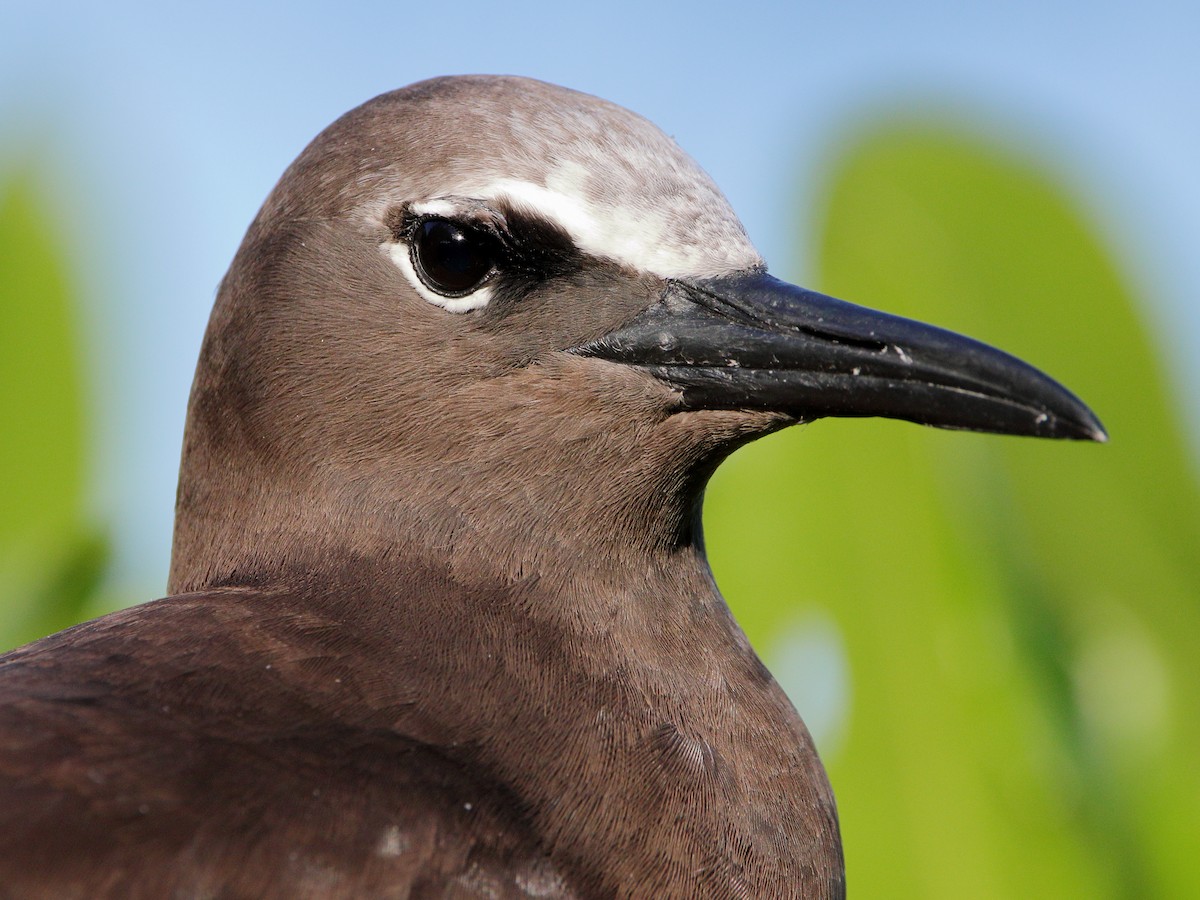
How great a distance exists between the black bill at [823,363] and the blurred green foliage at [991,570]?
2443 millimetres

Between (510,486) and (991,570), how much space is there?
2.69m

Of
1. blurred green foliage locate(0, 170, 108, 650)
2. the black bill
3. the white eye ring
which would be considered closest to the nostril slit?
the black bill

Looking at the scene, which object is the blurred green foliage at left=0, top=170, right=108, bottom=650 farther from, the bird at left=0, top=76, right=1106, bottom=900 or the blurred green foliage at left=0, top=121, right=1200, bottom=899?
→ the bird at left=0, top=76, right=1106, bottom=900

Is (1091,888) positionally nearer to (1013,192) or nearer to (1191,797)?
(1191,797)

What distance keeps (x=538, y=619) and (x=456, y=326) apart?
2.02ft

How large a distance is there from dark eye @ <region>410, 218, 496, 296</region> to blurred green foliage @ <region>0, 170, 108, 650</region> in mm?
2953

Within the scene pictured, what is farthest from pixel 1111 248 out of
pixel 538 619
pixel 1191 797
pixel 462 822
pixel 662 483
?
pixel 462 822

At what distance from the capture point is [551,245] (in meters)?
2.86

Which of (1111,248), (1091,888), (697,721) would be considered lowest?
(1091,888)

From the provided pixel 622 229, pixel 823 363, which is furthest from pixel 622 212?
pixel 823 363

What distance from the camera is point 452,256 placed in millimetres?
2914

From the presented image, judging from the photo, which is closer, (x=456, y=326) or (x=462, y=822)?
(x=462, y=822)

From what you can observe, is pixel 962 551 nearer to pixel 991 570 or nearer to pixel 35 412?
pixel 991 570

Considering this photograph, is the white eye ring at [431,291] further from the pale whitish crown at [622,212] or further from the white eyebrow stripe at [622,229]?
the white eyebrow stripe at [622,229]
